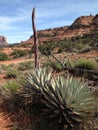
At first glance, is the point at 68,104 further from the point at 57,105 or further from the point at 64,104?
the point at 57,105

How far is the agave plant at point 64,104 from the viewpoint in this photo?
582 cm

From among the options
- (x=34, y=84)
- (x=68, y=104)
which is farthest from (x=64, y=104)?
(x=34, y=84)

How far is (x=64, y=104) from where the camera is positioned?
19.5 ft

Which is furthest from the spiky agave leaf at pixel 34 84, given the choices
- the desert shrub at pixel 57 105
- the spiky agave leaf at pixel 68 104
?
the spiky agave leaf at pixel 68 104

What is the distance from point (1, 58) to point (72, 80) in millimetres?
31428

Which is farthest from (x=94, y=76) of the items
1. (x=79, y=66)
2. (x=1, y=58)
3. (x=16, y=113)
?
(x=1, y=58)

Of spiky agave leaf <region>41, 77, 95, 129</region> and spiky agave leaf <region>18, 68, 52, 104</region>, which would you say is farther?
spiky agave leaf <region>18, 68, 52, 104</region>

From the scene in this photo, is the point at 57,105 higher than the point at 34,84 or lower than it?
lower

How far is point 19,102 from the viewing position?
746cm

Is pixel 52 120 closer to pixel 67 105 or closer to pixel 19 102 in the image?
pixel 67 105

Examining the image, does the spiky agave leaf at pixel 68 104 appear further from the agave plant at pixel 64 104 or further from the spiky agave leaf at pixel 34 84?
the spiky agave leaf at pixel 34 84

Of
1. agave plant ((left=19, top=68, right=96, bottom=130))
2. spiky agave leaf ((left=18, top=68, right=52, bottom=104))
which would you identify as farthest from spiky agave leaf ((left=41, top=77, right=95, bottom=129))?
spiky agave leaf ((left=18, top=68, right=52, bottom=104))

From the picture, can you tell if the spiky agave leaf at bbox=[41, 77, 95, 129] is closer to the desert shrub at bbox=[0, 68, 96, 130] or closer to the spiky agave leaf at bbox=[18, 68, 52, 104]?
the desert shrub at bbox=[0, 68, 96, 130]

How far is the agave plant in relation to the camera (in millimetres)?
5824
